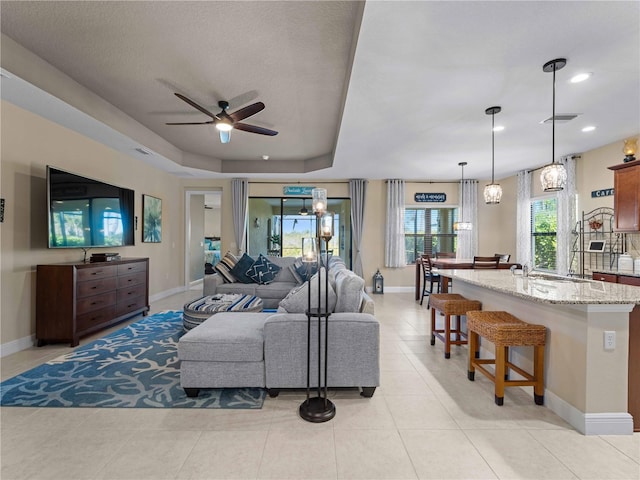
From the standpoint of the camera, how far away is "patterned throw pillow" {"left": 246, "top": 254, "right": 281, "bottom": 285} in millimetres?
5149

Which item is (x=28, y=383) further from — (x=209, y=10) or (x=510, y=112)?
(x=510, y=112)

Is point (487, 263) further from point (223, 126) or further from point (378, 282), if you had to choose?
point (223, 126)

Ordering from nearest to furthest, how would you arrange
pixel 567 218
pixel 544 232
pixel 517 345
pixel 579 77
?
pixel 517 345, pixel 579 77, pixel 567 218, pixel 544 232

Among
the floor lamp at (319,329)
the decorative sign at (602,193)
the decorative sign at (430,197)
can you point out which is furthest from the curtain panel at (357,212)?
the floor lamp at (319,329)

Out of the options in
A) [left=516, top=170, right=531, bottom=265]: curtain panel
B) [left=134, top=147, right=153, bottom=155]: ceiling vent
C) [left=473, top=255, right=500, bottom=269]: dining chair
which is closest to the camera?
[left=134, top=147, right=153, bottom=155]: ceiling vent

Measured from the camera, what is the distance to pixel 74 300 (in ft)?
11.3

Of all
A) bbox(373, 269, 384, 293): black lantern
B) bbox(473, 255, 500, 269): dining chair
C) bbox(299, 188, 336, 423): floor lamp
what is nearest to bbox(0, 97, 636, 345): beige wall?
bbox(373, 269, 384, 293): black lantern

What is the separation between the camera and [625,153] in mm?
4016

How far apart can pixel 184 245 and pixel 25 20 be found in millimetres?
5173

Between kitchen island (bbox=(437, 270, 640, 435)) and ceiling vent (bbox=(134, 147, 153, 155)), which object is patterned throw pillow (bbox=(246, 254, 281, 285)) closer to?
ceiling vent (bbox=(134, 147, 153, 155))

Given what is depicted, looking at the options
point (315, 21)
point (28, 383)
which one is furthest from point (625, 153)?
point (28, 383)

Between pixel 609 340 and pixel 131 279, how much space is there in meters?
5.37

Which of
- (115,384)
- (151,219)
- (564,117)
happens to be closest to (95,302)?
(115,384)

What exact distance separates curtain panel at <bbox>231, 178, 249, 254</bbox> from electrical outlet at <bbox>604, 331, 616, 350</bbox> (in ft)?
21.0
